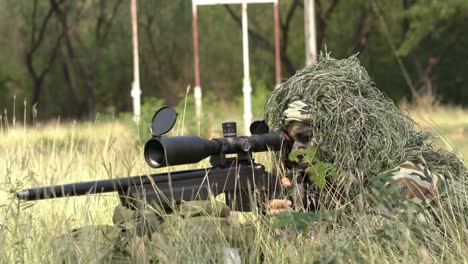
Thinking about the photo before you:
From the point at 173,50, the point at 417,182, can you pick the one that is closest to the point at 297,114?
the point at 417,182

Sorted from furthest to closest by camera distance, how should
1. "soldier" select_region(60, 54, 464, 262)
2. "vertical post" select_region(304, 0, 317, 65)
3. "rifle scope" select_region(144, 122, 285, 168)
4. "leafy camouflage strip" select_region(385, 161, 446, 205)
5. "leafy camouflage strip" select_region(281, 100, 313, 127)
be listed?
1. "vertical post" select_region(304, 0, 317, 65)
2. "leafy camouflage strip" select_region(281, 100, 313, 127)
3. "leafy camouflage strip" select_region(385, 161, 446, 205)
4. "soldier" select_region(60, 54, 464, 262)
5. "rifle scope" select_region(144, 122, 285, 168)

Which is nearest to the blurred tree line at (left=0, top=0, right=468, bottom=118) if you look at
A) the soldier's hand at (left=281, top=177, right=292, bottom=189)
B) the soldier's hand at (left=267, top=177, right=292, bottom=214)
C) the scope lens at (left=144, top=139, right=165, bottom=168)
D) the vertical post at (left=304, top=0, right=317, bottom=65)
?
the vertical post at (left=304, top=0, right=317, bottom=65)

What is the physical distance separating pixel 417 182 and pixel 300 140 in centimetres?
58

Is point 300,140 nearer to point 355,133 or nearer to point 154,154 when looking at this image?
point 355,133

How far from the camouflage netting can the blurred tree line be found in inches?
1080

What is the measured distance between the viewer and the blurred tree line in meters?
34.5

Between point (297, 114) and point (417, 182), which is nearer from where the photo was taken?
point (417, 182)

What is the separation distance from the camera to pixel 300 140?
Answer: 479cm

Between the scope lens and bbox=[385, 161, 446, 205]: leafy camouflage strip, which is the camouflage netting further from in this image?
the scope lens

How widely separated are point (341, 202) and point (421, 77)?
29.3 metres

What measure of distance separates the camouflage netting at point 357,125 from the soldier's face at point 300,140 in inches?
1.4

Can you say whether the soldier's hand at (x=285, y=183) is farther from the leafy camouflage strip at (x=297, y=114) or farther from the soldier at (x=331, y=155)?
the leafy camouflage strip at (x=297, y=114)

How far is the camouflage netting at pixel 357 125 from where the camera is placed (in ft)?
15.6

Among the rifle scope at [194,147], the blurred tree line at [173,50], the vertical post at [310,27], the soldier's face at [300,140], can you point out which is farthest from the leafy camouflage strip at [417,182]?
the blurred tree line at [173,50]
